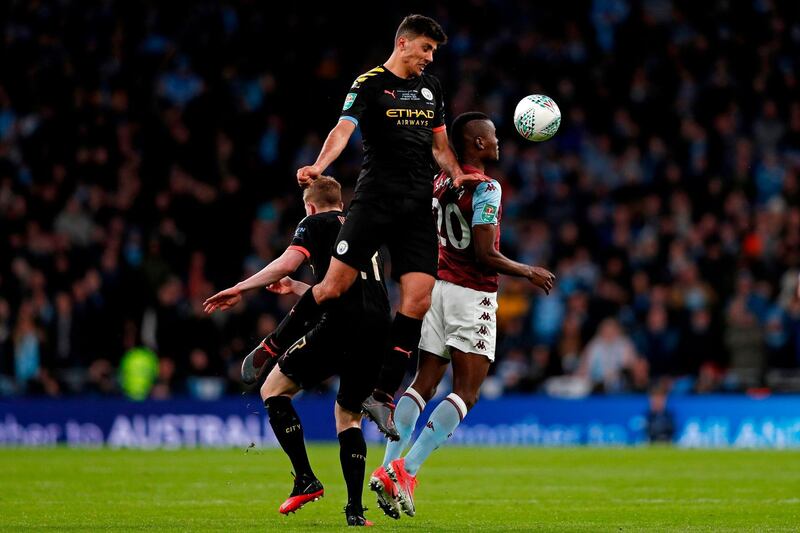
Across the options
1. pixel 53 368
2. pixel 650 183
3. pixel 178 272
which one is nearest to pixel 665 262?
pixel 650 183

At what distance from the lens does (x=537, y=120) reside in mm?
9281

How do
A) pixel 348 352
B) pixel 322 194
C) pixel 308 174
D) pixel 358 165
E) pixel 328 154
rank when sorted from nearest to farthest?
1. pixel 308 174
2. pixel 328 154
3. pixel 348 352
4. pixel 322 194
5. pixel 358 165

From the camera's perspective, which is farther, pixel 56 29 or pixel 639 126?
pixel 56 29

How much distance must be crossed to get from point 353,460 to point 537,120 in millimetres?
2567

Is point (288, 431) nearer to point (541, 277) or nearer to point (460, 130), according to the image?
point (541, 277)

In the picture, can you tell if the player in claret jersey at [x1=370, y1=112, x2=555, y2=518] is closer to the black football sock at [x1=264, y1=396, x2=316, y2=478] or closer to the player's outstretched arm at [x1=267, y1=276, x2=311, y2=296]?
the black football sock at [x1=264, y1=396, x2=316, y2=478]

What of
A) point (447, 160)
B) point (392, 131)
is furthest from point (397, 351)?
point (392, 131)

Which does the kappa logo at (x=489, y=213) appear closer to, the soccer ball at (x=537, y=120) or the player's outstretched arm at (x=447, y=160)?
the player's outstretched arm at (x=447, y=160)

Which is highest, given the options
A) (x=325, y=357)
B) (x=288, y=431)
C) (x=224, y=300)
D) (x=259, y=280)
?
(x=259, y=280)

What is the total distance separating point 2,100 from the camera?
24.7 meters

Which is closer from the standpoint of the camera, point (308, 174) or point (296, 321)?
point (308, 174)

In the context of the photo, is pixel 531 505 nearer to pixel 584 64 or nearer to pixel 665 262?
pixel 665 262

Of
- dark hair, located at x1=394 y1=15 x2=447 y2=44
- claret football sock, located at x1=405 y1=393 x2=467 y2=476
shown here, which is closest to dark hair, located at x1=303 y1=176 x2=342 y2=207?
dark hair, located at x1=394 y1=15 x2=447 y2=44

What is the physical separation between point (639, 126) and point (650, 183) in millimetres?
1416
